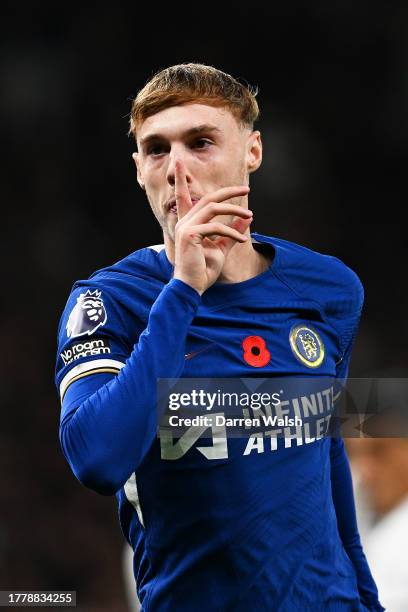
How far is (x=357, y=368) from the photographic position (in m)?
6.84

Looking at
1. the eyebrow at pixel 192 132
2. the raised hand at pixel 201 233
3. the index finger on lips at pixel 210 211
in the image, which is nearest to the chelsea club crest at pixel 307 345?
the raised hand at pixel 201 233

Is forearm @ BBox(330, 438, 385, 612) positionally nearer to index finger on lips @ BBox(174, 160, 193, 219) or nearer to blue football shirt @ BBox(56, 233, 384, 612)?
blue football shirt @ BBox(56, 233, 384, 612)

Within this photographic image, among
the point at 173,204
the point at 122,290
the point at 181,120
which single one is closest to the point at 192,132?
the point at 181,120

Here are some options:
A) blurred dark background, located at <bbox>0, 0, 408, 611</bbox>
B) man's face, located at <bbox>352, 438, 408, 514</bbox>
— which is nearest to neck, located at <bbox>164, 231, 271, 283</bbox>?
man's face, located at <bbox>352, 438, 408, 514</bbox>

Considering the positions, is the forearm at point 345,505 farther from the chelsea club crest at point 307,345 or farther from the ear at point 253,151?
the ear at point 253,151

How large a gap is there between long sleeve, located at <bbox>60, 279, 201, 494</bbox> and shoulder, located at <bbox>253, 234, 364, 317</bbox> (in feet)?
2.02

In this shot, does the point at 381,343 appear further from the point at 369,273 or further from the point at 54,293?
the point at 54,293

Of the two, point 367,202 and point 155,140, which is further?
point 367,202

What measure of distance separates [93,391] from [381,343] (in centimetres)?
498

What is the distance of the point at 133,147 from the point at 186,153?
15.1 ft

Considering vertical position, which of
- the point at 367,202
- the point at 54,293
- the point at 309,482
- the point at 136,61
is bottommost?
the point at 309,482

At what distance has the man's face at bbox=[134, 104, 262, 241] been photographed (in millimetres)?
2650

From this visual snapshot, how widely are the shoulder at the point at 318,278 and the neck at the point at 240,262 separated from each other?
0.05 m

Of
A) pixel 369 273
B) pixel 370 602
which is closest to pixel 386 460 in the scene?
pixel 370 602
